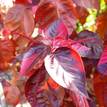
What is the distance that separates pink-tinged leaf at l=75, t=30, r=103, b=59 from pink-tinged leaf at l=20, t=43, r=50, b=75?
9cm

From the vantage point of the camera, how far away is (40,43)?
23.9 inches

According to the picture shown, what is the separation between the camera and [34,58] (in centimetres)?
58

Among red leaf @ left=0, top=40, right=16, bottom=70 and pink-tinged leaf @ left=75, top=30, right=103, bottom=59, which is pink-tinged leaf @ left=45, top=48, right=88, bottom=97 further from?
red leaf @ left=0, top=40, right=16, bottom=70

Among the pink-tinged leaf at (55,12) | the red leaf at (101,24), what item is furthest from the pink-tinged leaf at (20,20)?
the red leaf at (101,24)

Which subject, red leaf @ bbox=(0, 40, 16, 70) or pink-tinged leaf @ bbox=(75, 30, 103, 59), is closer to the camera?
pink-tinged leaf @ bbox=(75, 30, 103, 59)

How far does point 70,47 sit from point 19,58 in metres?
0.16

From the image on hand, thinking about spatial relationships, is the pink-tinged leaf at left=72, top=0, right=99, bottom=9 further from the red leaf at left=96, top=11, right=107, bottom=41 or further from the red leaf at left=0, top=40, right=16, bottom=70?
the red leaf at left=0, top=40, right=16, bottom=70

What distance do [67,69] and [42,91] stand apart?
0.28ft

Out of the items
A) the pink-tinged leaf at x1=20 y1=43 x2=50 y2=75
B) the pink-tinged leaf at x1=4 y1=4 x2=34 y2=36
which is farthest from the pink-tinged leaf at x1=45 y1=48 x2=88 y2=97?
the pink-tinged leaf at x1=4 y1=4 x2=34 y2=36

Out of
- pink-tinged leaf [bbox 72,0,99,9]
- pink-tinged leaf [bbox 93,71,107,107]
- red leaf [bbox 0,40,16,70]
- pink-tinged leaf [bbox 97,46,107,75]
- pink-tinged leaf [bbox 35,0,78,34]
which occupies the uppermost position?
pink-tinged leaf [bbox 72,0,99,9]

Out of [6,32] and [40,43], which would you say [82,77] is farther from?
[6,32]

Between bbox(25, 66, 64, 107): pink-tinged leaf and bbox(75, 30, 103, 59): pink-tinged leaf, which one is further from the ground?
bbox(75, 30, 103, 59): pink-tinged leaf

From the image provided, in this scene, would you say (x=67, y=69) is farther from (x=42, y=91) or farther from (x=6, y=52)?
(x=6, y=52)

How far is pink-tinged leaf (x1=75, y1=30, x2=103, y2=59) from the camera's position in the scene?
2.01 ft
